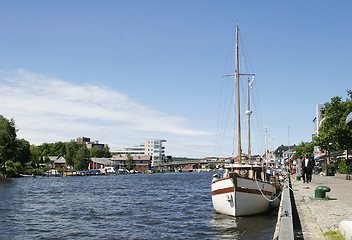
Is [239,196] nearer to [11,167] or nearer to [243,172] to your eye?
[243,172]

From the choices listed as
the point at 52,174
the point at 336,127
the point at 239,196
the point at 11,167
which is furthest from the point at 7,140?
the point at 239,196

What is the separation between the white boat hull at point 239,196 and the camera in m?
19.0

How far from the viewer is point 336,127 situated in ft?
145

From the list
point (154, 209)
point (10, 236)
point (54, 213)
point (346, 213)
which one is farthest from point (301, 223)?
point (54, 213)

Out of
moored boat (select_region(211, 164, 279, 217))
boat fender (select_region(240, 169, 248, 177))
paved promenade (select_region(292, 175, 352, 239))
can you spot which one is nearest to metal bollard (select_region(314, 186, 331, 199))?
paved promenade (select_region(292, 175, 352, 239))

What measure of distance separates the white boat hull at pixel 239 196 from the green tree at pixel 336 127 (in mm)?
27708

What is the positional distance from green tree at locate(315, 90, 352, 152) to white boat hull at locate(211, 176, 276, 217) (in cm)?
2771

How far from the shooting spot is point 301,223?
12.5m

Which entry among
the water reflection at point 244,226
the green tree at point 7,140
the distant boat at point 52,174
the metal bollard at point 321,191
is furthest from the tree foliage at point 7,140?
the metal bollard at point 321,191

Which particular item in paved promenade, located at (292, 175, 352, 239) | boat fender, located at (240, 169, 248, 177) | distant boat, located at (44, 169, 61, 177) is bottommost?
distant boat, located at (44, 169, 61, 177)

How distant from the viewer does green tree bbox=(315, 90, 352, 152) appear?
145ft

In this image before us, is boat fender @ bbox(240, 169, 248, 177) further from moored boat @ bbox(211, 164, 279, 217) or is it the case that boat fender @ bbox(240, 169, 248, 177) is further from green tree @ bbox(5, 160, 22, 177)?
green tree @ bbox(5, 160, 22, 177)

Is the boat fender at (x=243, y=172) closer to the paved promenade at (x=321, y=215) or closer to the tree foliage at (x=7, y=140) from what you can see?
the paved promenade at (x=321, y=215)

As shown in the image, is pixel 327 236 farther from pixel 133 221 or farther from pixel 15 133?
pixel 15 133
